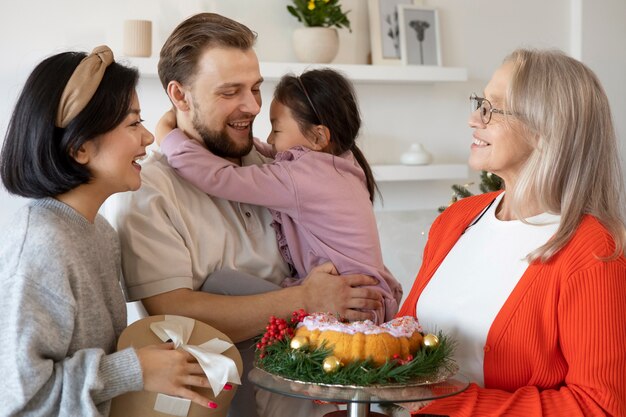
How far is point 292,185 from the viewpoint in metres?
2.12

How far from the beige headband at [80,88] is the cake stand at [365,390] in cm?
64

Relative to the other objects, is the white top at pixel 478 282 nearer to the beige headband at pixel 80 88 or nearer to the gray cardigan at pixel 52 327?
the gray cardigan at pixel 52 327

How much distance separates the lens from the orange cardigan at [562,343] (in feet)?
5.00

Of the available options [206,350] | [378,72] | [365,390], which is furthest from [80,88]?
[378,72]

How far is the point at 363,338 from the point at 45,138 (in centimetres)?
73

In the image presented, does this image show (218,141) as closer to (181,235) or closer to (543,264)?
(181,235)

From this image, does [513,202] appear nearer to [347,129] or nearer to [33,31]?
[347,129]

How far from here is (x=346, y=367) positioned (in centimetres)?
150

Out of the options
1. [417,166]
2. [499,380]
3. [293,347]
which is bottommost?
[417,166]

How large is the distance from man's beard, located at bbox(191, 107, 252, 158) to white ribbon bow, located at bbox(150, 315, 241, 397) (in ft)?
2.06

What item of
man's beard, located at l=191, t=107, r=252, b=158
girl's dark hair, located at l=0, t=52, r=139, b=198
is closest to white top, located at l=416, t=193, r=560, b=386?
man's beard, located at l=191, t=107, r=252, b=158

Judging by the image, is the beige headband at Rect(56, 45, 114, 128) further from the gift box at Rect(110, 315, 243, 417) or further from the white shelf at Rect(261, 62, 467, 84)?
the white shelf at Rect(261, 62, 467, 84)

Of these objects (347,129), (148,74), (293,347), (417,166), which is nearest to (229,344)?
(293,347)

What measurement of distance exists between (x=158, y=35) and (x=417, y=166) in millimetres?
1521
